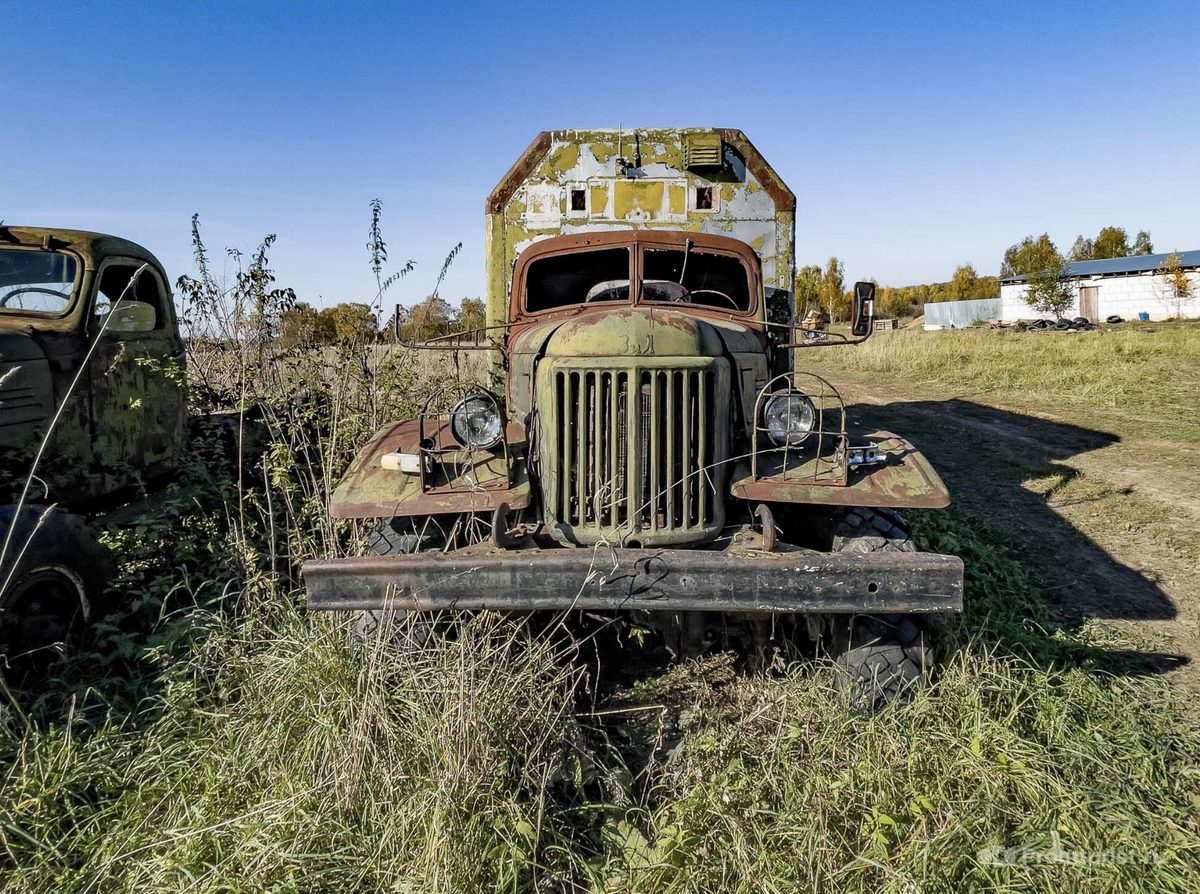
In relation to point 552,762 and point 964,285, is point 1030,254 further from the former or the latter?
point 552,762

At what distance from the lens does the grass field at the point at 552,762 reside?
221cm

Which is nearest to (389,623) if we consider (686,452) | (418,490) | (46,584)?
(418,490)

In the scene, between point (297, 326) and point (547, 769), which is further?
point (297, 326)

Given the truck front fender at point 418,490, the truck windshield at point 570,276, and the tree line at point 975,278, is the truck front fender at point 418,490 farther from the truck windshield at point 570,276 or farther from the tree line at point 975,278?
the tree line at point 975,278

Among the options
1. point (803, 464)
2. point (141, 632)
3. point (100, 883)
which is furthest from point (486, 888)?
point (141, 632)

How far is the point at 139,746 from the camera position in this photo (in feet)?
9.11

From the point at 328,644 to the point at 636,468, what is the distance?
1.33 m

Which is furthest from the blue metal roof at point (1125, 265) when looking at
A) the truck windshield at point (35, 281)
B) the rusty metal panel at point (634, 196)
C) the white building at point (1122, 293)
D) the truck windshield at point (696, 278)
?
the truck windshield at point (35, 281)

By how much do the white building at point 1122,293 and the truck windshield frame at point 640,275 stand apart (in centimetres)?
4789

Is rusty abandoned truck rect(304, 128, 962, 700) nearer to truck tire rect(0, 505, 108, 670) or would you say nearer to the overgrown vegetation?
the overgrown vegetation

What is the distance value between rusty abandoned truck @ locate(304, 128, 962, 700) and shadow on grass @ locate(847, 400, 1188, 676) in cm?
84

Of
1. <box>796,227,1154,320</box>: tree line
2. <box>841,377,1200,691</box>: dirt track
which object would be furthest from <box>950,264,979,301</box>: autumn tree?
<box>841,377,1200,691</box>: dirt track

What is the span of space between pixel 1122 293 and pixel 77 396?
55.1 m

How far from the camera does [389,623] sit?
2.86 metres
